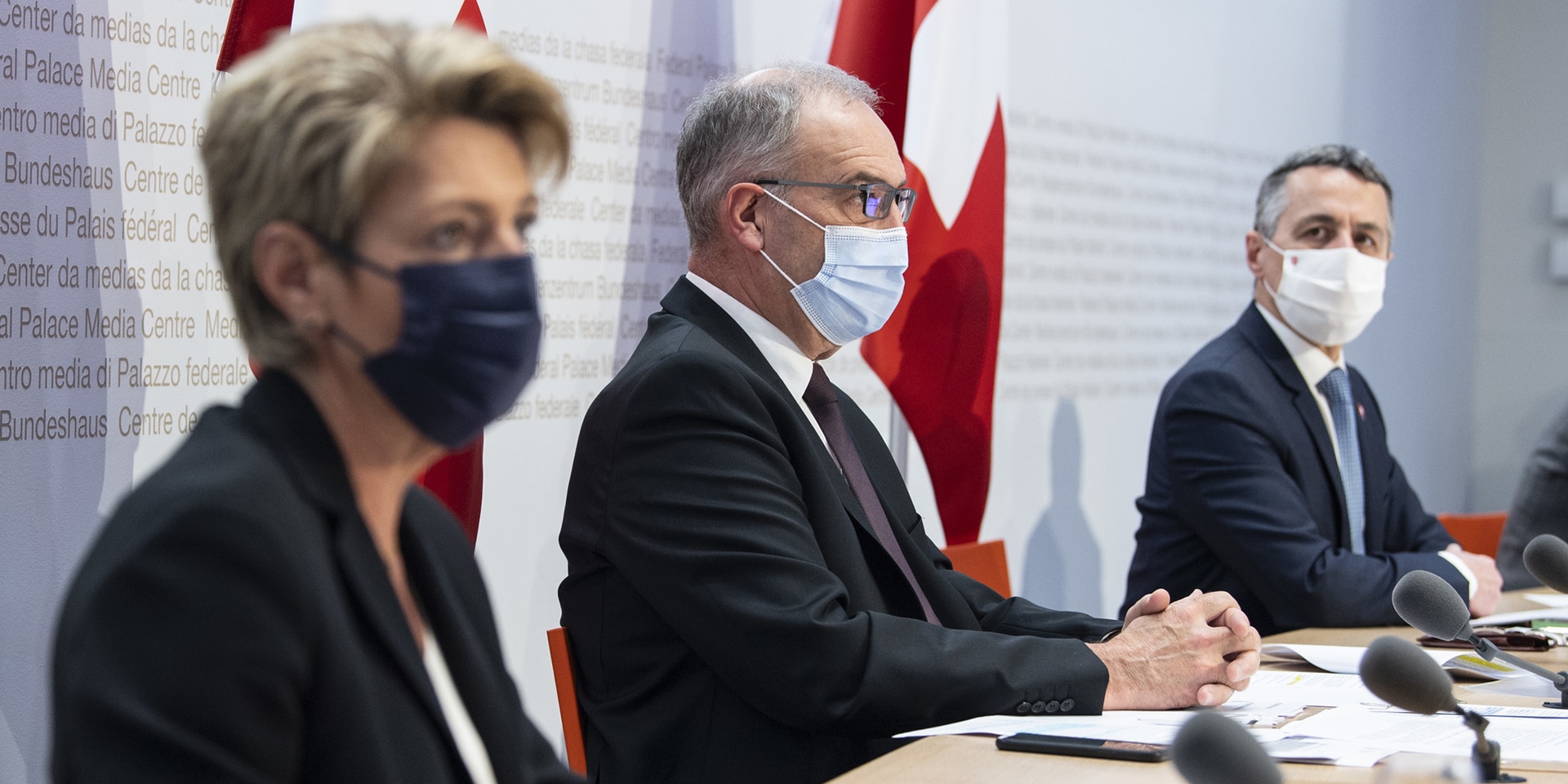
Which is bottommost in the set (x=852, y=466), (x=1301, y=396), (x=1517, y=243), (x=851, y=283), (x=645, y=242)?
(x=852, y=466)

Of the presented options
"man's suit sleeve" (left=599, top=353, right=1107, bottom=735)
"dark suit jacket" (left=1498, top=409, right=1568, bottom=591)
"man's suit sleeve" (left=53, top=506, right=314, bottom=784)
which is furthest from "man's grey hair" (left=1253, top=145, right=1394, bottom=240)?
"man's suit sleeve" (left=53, top=506, right=314, bottom=784)

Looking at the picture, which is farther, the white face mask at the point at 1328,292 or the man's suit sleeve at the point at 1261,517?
the white face mask at the point at 1328,292

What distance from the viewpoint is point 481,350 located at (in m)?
1.11

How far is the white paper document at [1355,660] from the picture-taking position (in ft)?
6.98

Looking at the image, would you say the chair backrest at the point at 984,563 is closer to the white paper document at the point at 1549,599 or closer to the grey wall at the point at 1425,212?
the white paper document at the point at 1549,599

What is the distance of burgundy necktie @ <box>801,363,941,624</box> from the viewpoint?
2.16 metres

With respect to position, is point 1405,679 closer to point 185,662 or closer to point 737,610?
point 737,610

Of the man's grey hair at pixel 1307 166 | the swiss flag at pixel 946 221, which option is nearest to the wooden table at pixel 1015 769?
the swiss flag at pixel 946 221

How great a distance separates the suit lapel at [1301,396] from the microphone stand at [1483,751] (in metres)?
1.75

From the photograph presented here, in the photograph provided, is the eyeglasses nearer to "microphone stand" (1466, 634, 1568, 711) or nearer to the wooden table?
the wooden table

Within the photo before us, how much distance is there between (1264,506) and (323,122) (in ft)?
7.72

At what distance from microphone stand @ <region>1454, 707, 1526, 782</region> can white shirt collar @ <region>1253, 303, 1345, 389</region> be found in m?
1.89

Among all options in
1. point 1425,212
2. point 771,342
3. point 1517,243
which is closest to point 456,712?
point 771,342

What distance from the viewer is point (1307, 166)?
342 cm
